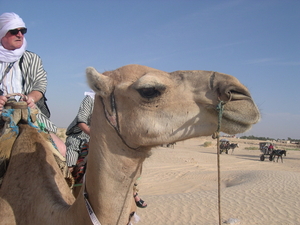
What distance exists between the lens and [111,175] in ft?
6.59

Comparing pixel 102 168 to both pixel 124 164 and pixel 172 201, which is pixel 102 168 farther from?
pixel 172 201

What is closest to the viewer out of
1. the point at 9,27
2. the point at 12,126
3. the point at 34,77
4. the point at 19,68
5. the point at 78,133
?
the point at 12,126

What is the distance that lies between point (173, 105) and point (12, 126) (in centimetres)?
207

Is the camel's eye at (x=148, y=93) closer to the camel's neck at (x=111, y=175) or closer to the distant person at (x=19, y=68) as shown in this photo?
the camel's neck at (x=111, y=175)

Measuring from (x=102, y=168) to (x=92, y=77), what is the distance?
→ 2.38 ft

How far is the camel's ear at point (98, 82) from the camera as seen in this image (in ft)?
7.02

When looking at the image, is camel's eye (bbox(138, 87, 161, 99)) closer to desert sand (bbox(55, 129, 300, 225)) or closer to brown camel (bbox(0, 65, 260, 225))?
brown camel (bbox(0, 65, 260, 225))

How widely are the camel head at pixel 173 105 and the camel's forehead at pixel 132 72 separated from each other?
4cm

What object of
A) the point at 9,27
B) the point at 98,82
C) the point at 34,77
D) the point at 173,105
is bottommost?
the point at 173,105

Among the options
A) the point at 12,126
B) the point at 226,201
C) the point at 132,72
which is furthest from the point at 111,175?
the point at 226,201

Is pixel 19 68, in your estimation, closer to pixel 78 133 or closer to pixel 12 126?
pixel 12 126

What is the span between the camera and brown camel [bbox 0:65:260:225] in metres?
1.91

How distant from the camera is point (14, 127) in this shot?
10.1 feet

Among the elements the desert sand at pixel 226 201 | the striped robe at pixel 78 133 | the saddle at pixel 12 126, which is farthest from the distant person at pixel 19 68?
the desert sand at pixel 226 201
